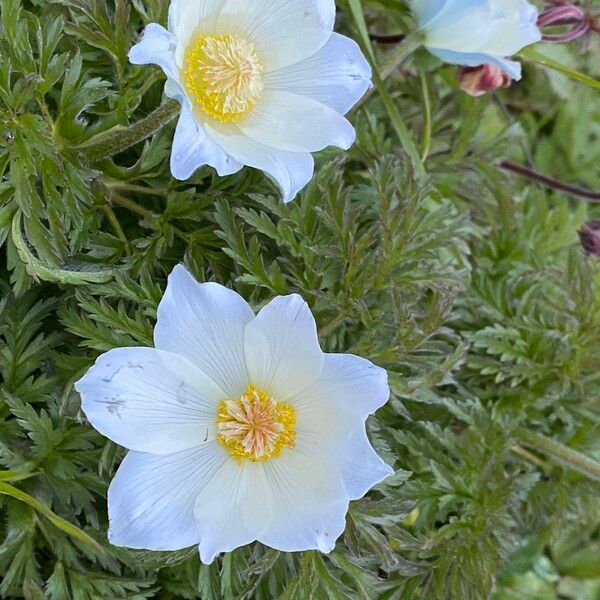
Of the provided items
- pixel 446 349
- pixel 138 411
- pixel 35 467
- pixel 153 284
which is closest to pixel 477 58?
pixel 446 349

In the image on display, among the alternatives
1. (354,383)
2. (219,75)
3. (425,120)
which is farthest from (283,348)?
(425,120)

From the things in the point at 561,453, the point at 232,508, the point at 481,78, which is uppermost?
the point at 481,78

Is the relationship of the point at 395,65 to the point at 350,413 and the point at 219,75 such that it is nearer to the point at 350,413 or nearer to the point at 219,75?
the point at 219,75

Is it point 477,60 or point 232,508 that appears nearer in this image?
point 232,508

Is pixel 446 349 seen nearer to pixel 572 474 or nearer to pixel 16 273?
pixel 572 474

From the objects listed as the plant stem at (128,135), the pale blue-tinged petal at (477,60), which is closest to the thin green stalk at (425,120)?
the pale blue-tinged petal at (477,60)

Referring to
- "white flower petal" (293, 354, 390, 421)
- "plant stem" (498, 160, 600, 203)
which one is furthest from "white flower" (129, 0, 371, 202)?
"plant stem" (498, 160, 600, 203)
